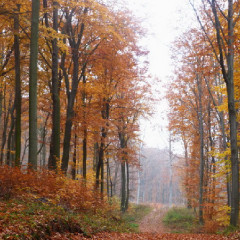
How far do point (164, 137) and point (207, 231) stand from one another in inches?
830

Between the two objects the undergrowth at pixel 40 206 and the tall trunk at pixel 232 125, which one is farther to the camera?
the tall trunk at pixel 232 125

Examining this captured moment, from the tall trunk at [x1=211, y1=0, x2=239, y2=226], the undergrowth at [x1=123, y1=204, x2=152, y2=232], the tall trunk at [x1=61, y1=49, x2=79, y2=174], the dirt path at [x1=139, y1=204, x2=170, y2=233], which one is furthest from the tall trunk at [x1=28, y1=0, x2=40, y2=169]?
the dirt path at [x1=139, y1=204, x2=170, y2=233]

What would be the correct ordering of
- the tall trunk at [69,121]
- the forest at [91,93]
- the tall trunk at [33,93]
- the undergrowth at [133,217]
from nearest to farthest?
the forest at [91,93] → the tall trunk at [33,93] → the tall trunk at [69,121] → the undergrowth at [133,217]

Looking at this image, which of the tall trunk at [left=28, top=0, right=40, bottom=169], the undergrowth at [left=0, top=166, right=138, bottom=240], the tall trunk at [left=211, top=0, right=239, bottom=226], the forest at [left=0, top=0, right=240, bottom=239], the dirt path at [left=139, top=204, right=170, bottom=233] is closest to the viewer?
the undergrowth at [left=0, top=166, right=138, bottom=240]

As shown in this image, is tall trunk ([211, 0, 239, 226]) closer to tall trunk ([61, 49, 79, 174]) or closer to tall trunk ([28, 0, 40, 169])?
tall trunk ([28, 0, 40, 169])

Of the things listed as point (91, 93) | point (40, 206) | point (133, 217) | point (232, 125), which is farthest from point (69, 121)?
point (133, 217)

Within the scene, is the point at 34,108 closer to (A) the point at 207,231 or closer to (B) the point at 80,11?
(B) the point at 80,11

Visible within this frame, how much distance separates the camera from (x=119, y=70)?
50.2ft

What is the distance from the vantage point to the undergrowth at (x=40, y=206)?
193 inches

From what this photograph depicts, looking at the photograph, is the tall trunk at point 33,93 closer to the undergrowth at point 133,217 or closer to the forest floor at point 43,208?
the forest floor at point 43,208

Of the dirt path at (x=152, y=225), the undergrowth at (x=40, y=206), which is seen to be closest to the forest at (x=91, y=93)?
the undergrowth at (x=40, y=206)

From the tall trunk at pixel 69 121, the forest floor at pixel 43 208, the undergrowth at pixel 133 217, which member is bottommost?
the undergrowth at pixel 133 217

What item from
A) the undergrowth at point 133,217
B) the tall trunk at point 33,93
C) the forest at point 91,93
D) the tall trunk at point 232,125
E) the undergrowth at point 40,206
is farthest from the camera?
the undergrowth at point 133,217

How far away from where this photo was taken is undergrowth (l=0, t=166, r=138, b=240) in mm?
4895
